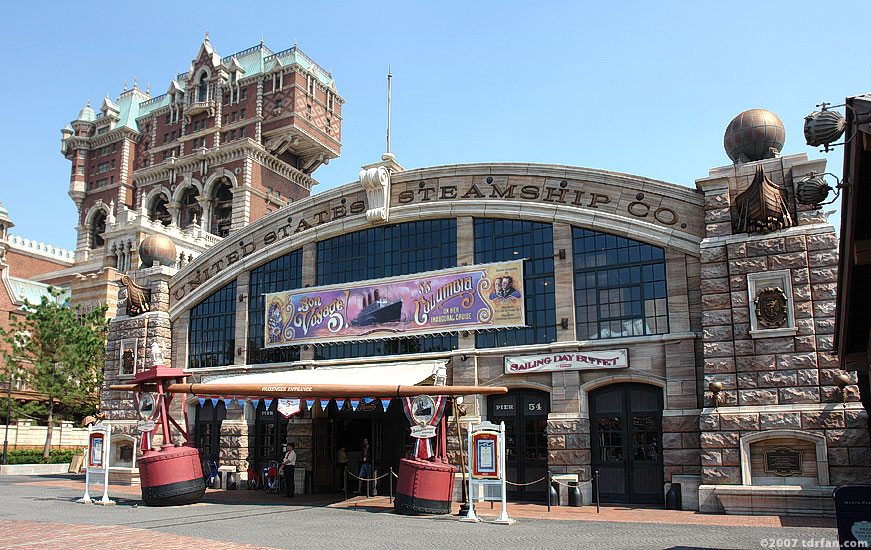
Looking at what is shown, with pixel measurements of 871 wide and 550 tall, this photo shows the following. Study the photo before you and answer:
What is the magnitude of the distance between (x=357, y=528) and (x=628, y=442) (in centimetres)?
833

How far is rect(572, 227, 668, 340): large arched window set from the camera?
774 inches

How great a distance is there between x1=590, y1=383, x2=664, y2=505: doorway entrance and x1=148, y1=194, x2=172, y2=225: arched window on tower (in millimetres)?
68984

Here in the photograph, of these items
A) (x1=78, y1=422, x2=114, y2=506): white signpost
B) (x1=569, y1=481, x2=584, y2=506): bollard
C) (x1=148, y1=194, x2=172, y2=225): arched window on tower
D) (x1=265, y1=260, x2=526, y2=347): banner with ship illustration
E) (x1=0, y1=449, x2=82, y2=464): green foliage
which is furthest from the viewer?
(x1=148, y1=194, x2=172, y2=225): arched window on tower

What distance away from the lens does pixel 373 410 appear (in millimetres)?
23469

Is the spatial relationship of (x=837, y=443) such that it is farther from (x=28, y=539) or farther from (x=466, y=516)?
(x=28, y=539)

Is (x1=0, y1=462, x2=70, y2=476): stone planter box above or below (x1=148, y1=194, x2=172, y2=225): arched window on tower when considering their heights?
below

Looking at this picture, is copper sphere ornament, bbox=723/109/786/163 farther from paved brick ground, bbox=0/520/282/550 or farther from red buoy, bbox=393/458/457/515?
paved brick ground, bbox=0/520/282/550

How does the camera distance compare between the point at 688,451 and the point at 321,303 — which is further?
the point at 321,303

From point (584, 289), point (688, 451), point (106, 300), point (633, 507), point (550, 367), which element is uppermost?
point (106, 300)

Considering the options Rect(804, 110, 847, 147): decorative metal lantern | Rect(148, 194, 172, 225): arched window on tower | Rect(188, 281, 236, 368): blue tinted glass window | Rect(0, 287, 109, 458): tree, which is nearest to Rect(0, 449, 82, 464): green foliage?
Rect(0, 287, 109, 458): tree

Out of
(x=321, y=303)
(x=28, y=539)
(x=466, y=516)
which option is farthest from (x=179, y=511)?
(x=321, y=303)

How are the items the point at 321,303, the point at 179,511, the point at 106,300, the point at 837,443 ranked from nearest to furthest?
the point at 837,443 < the point at 179,511 < the point at 321,303 < the point at 106,300

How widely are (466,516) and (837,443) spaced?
837cm

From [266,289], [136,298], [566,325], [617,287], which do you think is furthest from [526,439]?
[136,298]
